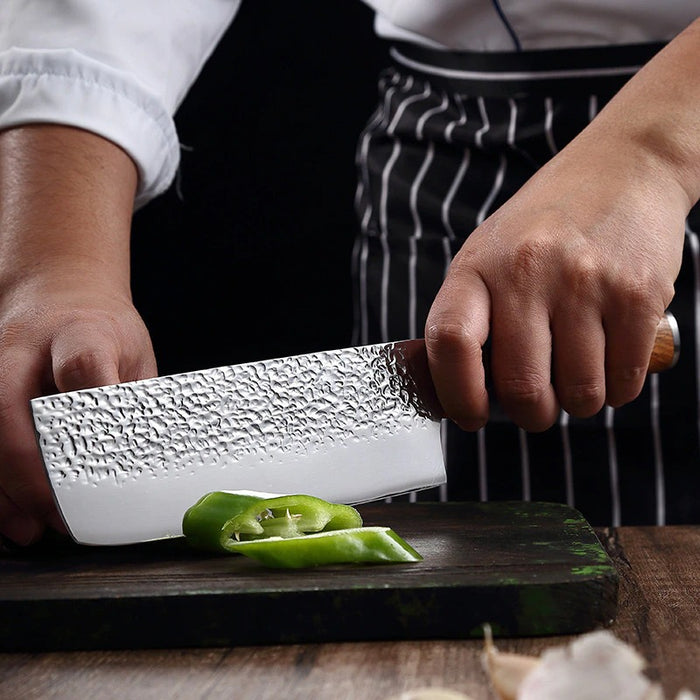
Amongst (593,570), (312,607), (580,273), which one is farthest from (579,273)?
(312,607)

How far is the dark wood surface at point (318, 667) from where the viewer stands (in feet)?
2.06

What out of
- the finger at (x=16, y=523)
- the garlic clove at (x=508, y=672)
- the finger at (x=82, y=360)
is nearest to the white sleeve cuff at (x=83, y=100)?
the finger at (x=82, y=360)

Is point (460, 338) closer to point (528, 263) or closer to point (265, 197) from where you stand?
point (528, 263)

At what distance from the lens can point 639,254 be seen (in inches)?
33.8

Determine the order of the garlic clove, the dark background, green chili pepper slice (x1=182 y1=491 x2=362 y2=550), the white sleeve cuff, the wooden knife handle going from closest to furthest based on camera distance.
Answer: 1. the garlic clove
2. green chili pepper slice (x1=182 y1=491 x2=362 y2=550)
3. the wooden knife handle
4. the white sleeve cuff
5. the dark background

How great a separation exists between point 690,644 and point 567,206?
0.37 m

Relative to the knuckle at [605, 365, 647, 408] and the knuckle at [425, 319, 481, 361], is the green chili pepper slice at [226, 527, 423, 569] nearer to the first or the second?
the knuckle at [425, 319, 481, 361]

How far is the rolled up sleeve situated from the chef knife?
1.25ft

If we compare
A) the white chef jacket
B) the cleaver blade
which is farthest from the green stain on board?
the white chef jacket

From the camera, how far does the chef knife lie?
2.72ft

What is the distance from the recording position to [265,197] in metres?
1.81

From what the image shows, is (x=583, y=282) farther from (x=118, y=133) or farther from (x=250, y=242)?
(x=250, y=242)

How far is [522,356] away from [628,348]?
100mm

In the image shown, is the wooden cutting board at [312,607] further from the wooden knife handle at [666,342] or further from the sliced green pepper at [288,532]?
the wooden knife handle at [666,342]
